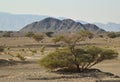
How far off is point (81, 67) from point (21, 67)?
25.1 feet

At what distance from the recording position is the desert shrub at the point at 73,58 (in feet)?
105

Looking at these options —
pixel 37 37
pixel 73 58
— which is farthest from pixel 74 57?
pixel 37 37

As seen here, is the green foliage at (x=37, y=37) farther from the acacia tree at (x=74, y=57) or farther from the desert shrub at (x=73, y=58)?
the desert shrub at (x=73, y=58)

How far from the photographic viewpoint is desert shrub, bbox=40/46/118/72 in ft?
105

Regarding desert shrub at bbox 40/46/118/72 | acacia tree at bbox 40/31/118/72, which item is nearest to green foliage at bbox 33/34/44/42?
acacia tree at bbox 40/31/118/72

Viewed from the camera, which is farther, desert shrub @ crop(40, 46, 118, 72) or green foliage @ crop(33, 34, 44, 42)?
green foliage @ crop(33, 34, 44, 42)

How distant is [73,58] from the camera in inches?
1276

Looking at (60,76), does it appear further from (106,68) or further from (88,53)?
(106,68)

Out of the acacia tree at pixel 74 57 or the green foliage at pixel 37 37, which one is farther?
the green foliage at pixel 37 37

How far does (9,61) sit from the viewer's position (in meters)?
43.6

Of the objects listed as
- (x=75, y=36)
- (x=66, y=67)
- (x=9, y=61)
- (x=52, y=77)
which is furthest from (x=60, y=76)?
(x=75, y=36)

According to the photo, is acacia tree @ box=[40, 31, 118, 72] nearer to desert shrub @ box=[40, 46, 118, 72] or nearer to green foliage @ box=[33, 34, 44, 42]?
desert shrub @ box=[40, 46, 118, 72]

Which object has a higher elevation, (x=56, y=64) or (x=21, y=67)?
(x=56, y=64)

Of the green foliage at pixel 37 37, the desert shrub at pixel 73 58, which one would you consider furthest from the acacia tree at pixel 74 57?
the green foliage at pixel 37 37
